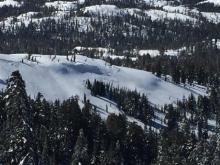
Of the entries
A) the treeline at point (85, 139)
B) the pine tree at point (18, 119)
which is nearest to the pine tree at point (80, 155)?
the treeline at point (85, 139)

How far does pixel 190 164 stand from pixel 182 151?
86.6 ft

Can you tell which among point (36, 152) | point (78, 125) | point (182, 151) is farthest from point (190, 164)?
point (36, 152)

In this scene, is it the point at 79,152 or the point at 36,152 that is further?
the point at 79,152

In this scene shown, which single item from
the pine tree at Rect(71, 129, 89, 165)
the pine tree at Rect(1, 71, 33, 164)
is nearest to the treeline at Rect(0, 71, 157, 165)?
the pine tree at Rect(71, 129, 89, 165)

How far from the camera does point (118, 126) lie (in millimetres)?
171000

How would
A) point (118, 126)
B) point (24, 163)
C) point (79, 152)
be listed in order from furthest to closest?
point (118, 126), point (79, 152), point (24, 163)

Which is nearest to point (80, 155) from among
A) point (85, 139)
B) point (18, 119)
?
point (85, 139)

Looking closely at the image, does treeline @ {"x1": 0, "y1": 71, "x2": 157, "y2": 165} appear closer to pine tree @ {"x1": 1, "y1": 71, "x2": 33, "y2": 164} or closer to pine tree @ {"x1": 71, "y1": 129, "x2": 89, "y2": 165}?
pine tree @ {"x1": 71, "y1": 129, "x2": 89, "y2": 165}

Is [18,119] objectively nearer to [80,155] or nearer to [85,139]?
[80,155]

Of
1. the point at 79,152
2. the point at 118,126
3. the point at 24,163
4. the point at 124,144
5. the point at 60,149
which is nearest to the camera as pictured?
the point at 24,163

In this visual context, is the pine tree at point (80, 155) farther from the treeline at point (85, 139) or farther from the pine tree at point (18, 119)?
the pine tree at point (18, 119)

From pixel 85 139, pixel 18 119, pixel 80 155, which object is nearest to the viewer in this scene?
pixel 18 119

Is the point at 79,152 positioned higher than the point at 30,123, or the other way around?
the point at 30,123

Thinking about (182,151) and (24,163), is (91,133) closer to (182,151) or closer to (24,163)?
(182,151)
